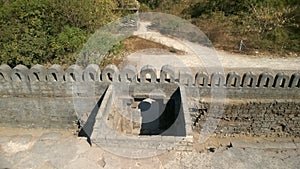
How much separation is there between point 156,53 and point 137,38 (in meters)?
2.30

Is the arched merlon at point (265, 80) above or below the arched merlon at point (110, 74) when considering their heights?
below

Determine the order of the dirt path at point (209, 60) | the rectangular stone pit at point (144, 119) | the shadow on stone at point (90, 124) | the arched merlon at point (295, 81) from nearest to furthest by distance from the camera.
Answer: the rectangular stone pit at point (144, 119)
the arched merlon at point (295, 81)
the shadow on stone at point (90, 124)
the dirt path at point (209, 60)

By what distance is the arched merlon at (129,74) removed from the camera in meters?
8.09

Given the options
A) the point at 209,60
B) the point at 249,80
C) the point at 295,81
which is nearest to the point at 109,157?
the point at 249,80

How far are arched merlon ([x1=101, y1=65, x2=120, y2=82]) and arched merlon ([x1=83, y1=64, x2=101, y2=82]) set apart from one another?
160mm

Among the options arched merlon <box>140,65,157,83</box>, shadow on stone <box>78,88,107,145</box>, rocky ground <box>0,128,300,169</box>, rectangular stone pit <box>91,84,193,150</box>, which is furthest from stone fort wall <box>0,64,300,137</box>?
rocky ground <box>0,128,300,169</box>

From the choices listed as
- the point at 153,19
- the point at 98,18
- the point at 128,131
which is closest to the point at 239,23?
the point at 153,19

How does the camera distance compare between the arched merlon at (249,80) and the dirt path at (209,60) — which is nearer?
the arched merlon at (249,80)

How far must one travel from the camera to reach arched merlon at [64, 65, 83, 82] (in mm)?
8070

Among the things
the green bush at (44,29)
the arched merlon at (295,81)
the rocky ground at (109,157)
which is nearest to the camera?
the rocky ground at (109,157)

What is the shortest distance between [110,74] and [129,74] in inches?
22.4

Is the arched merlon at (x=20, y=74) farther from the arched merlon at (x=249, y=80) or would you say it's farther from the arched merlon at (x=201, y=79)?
the arched merlon at (x=249, y=80)

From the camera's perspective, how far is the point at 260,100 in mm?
8469

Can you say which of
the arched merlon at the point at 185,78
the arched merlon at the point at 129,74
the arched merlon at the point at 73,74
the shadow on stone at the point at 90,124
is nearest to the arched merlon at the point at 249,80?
the arched merlon at the point at 185,78
